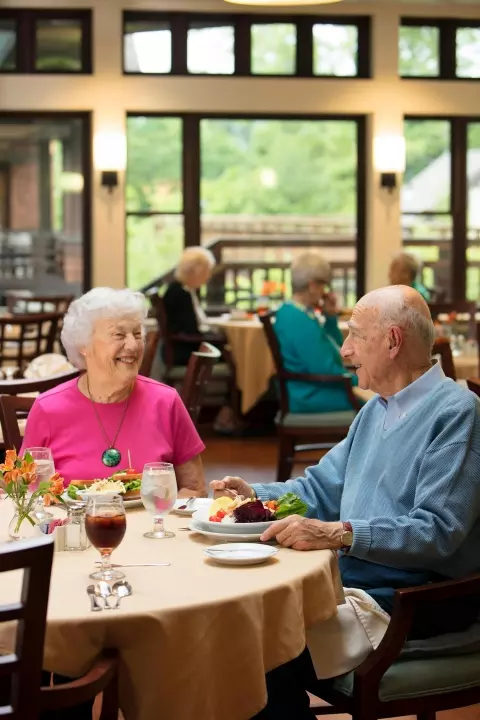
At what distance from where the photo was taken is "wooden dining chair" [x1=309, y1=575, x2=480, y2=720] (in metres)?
2.54

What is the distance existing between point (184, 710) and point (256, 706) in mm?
165

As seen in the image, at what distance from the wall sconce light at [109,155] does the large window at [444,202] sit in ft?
9.04

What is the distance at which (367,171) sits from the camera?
1145 centimetres

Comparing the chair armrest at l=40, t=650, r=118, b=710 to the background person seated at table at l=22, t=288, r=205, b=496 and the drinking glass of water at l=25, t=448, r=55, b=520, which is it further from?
the background person seated at table at l=22, t=288, r=205, b=496

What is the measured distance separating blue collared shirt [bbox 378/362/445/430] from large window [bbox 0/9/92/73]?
8.66 meters

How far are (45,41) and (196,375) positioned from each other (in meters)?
7.44

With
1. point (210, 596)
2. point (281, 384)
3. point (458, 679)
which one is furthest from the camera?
point (281, 384)

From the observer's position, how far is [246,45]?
11203mm

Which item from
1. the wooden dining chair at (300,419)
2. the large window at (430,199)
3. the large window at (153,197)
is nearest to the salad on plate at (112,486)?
the wooden dining chair at (300,419)

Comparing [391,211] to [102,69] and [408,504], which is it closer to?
[102,69]

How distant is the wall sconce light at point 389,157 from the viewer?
11273 millimetres

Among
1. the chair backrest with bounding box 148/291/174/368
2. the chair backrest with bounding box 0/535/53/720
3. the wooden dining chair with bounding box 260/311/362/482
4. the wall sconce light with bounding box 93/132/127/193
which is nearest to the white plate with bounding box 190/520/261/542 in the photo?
the chair backrest with bounding box 0/535/53/720

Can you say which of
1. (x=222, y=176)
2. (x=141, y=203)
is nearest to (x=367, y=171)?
(x=222, y=176)

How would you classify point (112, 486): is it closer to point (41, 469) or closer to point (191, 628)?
point (41, 469)
